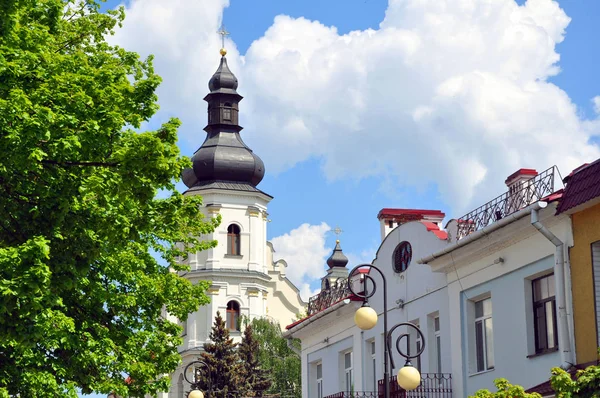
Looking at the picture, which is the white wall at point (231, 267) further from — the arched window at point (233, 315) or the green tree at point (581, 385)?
the green tree at point (581, 385)

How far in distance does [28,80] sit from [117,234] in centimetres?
267

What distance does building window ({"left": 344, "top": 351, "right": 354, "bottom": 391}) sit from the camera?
100 feet

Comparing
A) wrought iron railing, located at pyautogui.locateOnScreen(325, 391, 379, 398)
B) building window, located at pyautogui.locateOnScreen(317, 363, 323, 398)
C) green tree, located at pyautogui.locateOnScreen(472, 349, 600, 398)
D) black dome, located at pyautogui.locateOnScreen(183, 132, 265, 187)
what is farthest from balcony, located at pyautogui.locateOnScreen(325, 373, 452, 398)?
black dome, located at pyautogui.locateOnScreen(183, 132, 265, 187)

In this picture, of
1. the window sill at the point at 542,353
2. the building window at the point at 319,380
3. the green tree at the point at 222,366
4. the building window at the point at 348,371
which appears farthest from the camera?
the green tree at the point at 222,366

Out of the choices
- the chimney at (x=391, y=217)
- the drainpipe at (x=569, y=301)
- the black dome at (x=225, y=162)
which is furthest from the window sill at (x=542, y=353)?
the black dome at (x=225, y=162)

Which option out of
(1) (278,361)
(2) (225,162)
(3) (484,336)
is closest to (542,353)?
(3) (484,336)

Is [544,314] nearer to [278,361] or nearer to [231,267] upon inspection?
[278,361]

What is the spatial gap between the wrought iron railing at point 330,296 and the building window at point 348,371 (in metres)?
1.38

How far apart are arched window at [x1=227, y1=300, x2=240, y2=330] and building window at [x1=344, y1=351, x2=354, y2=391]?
145ft

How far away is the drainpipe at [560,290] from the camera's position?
63.4ft

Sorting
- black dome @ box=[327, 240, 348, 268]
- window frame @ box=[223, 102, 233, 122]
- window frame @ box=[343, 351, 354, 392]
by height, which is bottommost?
window frame @ box=[343, 351, 354, 392]

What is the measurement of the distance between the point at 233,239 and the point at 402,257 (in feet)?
161

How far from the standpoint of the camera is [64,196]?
18422 mm

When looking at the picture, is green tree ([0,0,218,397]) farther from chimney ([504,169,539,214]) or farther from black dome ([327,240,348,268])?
black dome ([327,240,348,268])
